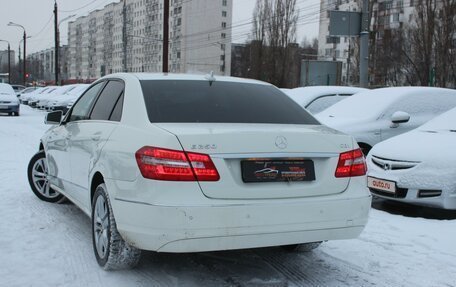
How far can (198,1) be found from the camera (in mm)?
102125

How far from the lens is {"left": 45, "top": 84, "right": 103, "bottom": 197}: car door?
16.3ft

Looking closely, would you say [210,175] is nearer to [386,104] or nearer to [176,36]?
[386,104]

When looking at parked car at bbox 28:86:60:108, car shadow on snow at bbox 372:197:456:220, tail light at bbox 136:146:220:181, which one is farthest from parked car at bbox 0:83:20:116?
tail light at bbox 136:146:220:181

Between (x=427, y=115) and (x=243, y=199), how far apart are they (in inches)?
264

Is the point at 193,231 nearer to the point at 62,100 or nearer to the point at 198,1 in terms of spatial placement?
the point at 62,100

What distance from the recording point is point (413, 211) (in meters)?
6.60

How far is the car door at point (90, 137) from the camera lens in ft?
13.5

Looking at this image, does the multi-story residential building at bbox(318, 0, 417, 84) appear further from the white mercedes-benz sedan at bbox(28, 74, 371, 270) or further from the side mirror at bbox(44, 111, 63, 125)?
the white mercedes-benz sedan at bbox(28, 74, 371, 270)

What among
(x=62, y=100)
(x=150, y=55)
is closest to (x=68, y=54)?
(x=150, y=55)

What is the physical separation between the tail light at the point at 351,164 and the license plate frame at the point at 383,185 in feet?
8.32

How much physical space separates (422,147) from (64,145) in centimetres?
413

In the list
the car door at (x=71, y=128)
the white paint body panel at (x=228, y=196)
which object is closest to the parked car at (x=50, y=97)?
the car door at (x=71, y=128)

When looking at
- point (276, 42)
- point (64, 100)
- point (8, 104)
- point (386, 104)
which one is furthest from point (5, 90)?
point (276, 42)

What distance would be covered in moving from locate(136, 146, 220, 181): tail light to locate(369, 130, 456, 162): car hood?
3706 mm
